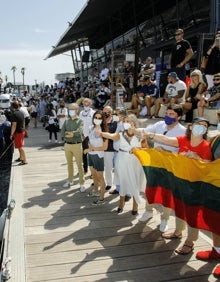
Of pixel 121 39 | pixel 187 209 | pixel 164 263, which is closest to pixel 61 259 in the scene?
pixel 164 263

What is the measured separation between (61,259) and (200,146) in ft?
7.64

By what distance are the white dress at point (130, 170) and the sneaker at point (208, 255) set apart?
153 cm

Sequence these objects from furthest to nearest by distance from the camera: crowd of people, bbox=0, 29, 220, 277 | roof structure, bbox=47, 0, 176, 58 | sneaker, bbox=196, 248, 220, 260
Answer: roof structure, bbox=47, 0, 176, 58
crowd of people, bbox=0, 29, 220, 277
sneaker, bbox=196, 248, 220, 260

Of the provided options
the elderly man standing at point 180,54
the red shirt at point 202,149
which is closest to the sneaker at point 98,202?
the red shirt at point 202,149

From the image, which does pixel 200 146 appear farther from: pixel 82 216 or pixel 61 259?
pixel 82 216

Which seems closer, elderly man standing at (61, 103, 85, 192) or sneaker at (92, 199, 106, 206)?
sneaker at (92, 199, 106, 206)

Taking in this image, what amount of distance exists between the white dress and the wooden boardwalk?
57cm

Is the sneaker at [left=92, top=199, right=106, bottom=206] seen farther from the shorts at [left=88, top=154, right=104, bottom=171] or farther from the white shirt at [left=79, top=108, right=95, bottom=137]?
the white shirt at [left=79, top=108, right=95, bottom=137]

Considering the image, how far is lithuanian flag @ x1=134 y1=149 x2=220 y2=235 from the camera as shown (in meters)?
4.18

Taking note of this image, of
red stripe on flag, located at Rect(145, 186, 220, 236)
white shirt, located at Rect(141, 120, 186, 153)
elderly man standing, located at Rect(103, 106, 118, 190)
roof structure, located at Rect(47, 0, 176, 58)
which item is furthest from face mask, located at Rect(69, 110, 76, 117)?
roof structure, located at Rect(47, 0, 176, 58)

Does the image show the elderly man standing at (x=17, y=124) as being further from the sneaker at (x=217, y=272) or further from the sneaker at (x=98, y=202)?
the sneaker at (x=217, y=272)

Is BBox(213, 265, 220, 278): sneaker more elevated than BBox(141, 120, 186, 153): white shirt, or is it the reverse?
BBox(141, 120, 186, 153): white shirt

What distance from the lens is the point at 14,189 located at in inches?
327

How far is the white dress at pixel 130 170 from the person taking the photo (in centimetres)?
600
